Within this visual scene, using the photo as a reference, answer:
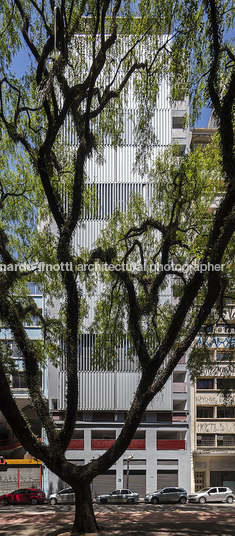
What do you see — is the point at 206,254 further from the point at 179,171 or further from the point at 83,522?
the point at 83,522

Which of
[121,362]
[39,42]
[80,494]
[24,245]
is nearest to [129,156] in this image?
[121,362]

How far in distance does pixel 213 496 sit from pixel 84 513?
14.5 metres

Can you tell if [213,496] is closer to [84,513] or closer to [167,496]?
[167,496]

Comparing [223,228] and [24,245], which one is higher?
[24,245]

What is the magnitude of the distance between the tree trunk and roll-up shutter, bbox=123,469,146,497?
1468 cm

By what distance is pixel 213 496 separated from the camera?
21750 millimetres

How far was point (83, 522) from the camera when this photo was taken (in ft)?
31.3

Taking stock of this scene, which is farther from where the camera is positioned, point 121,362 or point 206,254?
point 121,362

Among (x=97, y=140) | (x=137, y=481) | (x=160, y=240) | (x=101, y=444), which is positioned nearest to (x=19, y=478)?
(x=101, y=444)

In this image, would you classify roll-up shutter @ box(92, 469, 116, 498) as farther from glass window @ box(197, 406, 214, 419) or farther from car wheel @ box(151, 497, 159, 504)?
glass window @ box(197, 406, 214, 419)

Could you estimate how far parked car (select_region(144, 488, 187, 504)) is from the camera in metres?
21.3

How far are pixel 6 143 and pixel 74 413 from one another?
23.8ft

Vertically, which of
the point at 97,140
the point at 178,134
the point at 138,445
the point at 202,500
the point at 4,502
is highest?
the point at 178,134

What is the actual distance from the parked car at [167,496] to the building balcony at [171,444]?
2.30m
